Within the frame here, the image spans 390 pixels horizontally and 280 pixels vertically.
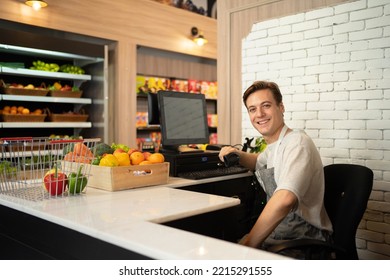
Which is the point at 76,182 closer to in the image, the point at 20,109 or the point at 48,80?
the point at 20,109

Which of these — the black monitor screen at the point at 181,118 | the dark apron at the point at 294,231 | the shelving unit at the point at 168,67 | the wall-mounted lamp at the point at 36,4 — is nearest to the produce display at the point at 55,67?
the wall-mounted lamp at the point at 36,4

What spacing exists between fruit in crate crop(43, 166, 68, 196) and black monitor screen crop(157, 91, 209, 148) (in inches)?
36.9

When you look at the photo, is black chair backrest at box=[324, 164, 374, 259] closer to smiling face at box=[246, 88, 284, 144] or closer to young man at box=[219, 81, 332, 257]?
young man at box=[219, 81, 332, 257]

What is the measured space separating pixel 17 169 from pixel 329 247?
1484 mm

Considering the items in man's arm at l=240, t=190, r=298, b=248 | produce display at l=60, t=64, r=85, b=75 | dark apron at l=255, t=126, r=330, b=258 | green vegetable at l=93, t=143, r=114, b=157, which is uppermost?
produce display at l=60, t=64, r=85, b=75

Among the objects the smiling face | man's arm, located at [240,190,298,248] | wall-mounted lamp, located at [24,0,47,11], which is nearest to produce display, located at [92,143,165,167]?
the smiling face

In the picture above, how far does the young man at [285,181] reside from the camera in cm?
179

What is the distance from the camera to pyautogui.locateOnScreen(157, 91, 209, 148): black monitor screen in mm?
2719

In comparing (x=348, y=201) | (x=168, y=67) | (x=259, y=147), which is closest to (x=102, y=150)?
(x=348, y=201)

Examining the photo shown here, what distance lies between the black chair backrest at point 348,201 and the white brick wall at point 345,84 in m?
1.13

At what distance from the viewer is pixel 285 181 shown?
1815mm

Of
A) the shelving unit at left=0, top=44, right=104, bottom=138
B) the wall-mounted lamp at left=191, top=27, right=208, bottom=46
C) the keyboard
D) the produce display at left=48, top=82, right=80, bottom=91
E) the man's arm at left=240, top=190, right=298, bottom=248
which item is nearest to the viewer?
the man's arm at left=240, top=190, right=298, bottom=248

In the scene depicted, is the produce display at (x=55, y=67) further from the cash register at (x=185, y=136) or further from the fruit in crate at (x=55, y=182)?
the fruit in crate at (x=55, y=182)
